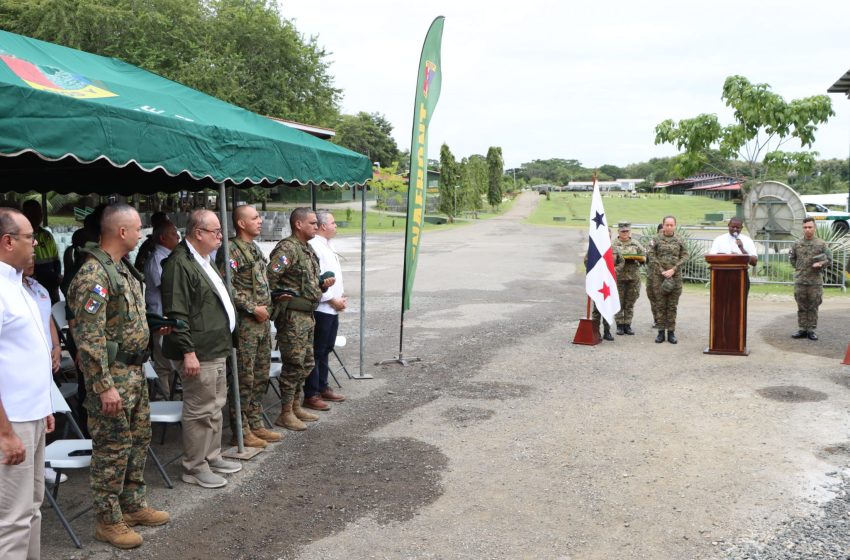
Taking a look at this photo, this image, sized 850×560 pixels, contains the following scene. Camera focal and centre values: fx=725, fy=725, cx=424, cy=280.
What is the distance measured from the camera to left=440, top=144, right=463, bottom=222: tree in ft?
168

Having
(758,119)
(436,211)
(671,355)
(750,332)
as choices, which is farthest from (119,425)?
(436,211)

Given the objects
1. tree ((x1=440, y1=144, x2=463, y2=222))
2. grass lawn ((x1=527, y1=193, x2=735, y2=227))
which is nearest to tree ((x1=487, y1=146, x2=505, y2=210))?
grass lawn ((x1=527, y1=193, x2=735, y2=227))

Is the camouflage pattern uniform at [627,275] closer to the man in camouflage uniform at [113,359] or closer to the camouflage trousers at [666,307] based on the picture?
the camouflage trousers at [666,307]

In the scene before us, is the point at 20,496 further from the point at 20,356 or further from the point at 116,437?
the point at 116,437

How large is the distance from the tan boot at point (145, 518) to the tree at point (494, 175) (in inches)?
2549

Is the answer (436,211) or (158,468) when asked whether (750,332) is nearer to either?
(158,468)

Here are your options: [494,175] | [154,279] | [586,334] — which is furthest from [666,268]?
[494,175]

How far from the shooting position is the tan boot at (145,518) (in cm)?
438

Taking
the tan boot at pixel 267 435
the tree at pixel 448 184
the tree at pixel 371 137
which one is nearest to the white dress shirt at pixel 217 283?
the tan boot at pixel 267 435

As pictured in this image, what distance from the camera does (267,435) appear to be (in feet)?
19.8

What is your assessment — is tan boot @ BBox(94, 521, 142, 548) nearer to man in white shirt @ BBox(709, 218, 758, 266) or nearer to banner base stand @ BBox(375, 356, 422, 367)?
banner base stand @ BBox(375, 356, 422, 367)

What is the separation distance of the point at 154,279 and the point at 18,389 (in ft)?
10.9

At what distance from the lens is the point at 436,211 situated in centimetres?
5934

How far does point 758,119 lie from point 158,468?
17235 mm
